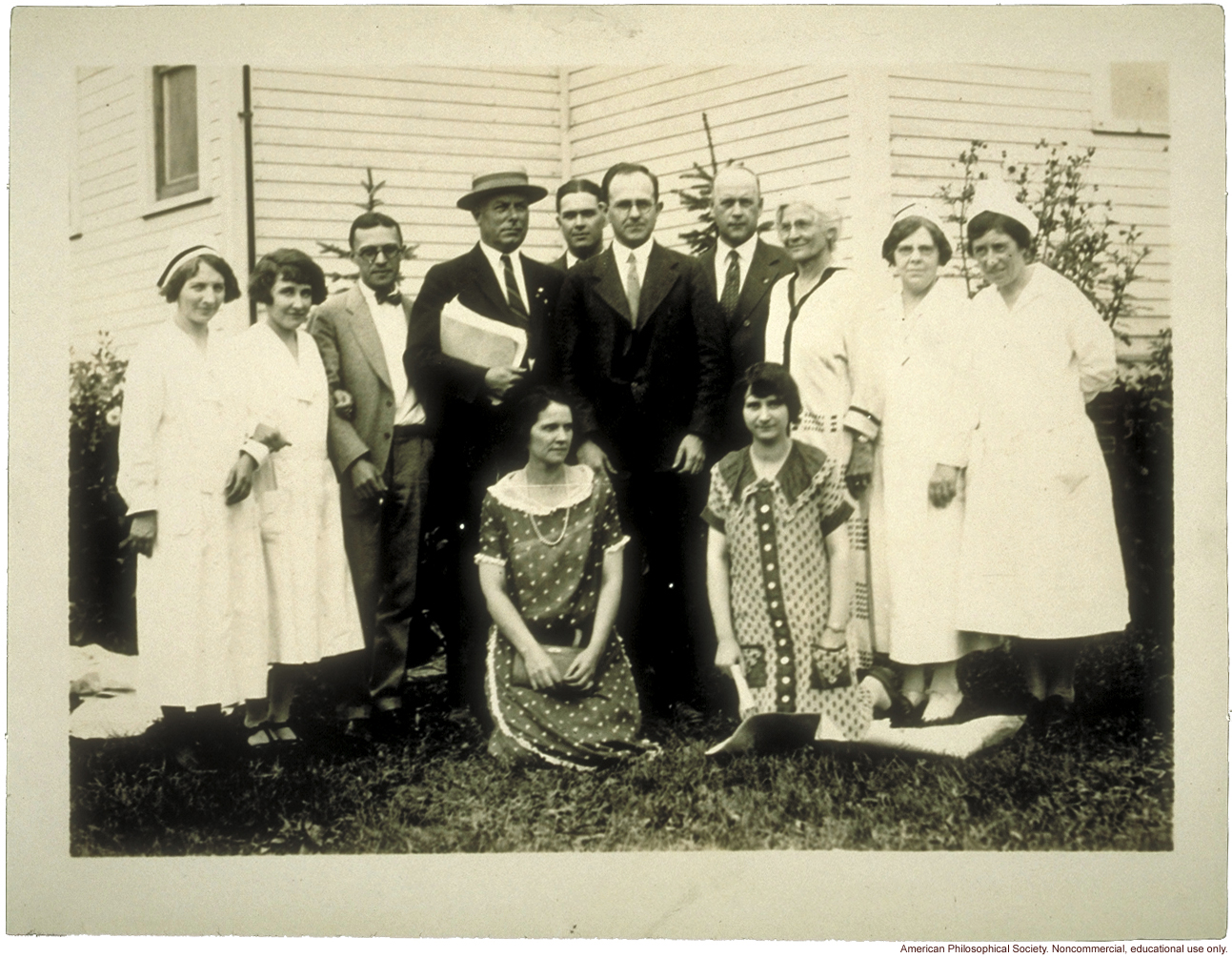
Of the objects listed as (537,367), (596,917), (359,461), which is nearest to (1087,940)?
(596,917)

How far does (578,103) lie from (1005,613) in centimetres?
286

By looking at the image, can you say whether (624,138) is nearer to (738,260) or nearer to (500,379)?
(738,260)

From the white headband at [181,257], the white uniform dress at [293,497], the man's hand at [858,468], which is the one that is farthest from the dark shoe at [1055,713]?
the white headband at [181,257]

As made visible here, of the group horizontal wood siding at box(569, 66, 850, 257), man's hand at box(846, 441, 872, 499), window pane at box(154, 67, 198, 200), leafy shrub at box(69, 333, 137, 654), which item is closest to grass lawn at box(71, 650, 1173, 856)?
leafy shrub at box(69, 333, 137, 654)

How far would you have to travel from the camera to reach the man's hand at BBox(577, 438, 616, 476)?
4383mm

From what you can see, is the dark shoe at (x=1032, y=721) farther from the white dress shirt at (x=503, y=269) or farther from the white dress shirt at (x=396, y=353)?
the white dress shirt at (x=396, y=353)

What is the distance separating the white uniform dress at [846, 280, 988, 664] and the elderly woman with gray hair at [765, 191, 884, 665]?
0.33 feet

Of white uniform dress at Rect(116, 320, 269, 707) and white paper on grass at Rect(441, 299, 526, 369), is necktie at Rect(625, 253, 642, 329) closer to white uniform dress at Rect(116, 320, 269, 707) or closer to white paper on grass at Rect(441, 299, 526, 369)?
white paper on grass at Rect(441, 299, 526, 369)

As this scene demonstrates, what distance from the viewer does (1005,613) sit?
173 inches

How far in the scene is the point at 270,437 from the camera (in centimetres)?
444

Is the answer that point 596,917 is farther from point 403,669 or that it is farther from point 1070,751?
point 1070,751

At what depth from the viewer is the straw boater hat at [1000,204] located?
4457 mm

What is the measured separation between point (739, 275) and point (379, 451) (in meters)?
1.70

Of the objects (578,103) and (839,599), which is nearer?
(839,599)
